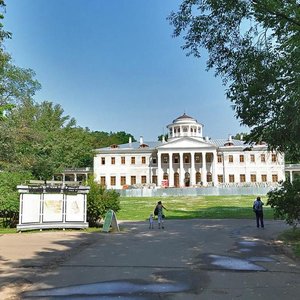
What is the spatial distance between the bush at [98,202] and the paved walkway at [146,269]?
22.0ft

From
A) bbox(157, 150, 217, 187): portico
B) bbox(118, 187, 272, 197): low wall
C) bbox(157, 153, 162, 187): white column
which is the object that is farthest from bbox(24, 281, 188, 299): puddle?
bbox(157, 153, 162, 187): white column

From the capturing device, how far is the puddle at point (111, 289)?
25.7 feet

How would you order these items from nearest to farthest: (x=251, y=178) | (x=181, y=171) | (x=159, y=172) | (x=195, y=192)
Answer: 1. (x=195, y=192)
2. (x=251, y=178)
3. (x=181, y=171)
4. (x=159, y=172)

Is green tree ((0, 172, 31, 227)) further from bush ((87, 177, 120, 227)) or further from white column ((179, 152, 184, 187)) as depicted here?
white column ((179, 152, 184, 187))

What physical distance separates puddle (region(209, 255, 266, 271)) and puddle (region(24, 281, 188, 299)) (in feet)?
8.80

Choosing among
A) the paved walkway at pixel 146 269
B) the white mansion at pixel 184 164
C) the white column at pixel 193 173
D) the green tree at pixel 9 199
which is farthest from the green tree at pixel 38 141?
the white column at pixel 193 173

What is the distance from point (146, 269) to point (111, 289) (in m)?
2.57

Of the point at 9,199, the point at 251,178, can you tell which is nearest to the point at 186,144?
the point at 251,178

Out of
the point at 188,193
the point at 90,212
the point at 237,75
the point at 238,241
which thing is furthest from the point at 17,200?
the point at 188,193

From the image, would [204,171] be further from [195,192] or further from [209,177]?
[195,192]

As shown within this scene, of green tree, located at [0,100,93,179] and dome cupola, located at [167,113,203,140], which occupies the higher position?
dome cupola, located at [167,113,203,140]

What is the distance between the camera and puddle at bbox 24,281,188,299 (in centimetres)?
782

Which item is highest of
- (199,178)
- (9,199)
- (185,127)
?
(185,127)

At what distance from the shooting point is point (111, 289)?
8133mm
